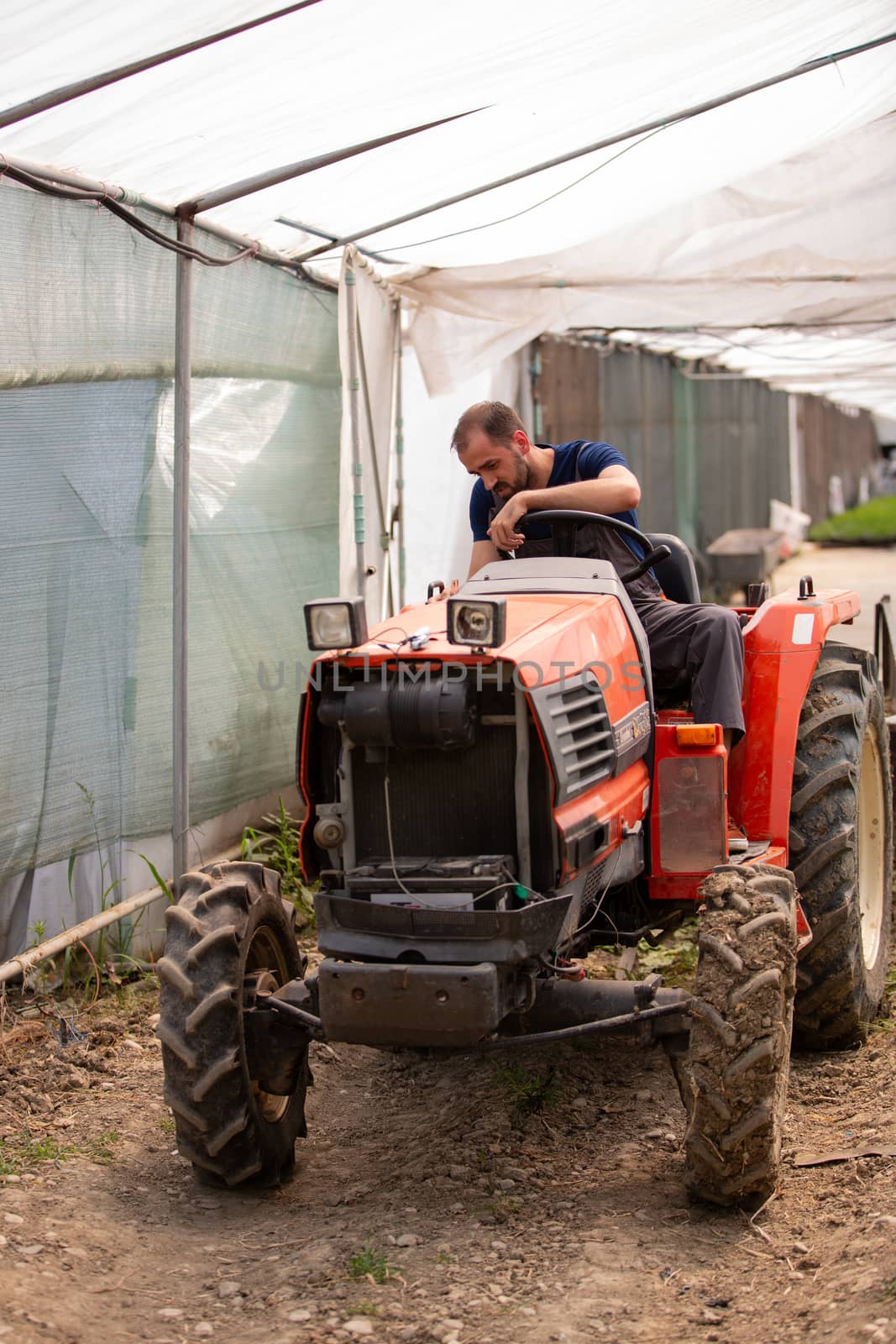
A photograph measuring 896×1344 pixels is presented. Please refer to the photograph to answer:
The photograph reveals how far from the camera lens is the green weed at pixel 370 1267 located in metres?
2.96

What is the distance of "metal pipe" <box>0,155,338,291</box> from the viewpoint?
428 centimetres

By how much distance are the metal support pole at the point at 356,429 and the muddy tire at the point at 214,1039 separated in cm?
325

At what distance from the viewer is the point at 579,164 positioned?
5781 millimetres

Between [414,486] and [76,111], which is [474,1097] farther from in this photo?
[414,486]

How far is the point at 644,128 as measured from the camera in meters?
5.49

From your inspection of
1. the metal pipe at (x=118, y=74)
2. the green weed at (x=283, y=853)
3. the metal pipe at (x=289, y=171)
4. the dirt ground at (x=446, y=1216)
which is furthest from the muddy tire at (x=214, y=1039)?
the metal pipe at (x=289, y=171)

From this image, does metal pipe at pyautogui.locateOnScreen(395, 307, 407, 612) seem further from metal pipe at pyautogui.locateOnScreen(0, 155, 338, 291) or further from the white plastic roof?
metal pipe at pyautogui.locateOnScreen(0, 155, 338, 291)

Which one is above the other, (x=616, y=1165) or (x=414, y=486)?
(x=414, y=486)

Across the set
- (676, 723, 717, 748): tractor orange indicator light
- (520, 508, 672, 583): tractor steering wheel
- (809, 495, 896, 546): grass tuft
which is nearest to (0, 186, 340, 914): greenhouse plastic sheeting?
(520, 508, 672, 583): tractor steering wheel

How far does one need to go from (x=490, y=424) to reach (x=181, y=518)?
139cm

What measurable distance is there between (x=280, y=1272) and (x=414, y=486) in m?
6.35

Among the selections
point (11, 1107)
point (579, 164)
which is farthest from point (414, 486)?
point (11, 1107)

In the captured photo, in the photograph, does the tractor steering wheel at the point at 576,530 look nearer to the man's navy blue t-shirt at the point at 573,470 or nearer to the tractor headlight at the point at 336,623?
the man's navy blue t-shirt at the point at 573,470

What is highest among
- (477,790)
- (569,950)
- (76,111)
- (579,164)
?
(579,164)
